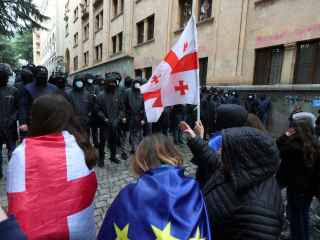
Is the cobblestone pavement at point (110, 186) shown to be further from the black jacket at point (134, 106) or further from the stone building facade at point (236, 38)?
the stone building facade at point (236, 38)

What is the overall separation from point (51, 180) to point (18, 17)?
Answer: 46.3ft

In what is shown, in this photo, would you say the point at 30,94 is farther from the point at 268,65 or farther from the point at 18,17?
the point at 18,17

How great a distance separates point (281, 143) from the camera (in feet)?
9.13

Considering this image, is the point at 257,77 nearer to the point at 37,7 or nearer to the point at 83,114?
the point at 83,114

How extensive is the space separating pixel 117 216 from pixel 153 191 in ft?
0.78

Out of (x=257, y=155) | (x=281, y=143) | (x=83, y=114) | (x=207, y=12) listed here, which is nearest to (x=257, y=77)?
(x=207, y=12)

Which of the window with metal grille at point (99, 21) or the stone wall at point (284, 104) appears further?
the window with metal grille at point (99, 21)

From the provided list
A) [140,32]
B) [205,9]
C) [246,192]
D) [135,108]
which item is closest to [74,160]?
[246,192]

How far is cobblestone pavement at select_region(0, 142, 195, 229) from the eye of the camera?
12.4 ft

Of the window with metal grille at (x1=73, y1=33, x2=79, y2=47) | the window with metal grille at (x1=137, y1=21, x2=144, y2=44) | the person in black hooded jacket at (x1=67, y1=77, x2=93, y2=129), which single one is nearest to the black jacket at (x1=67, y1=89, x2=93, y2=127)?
the person in black hooded jacket at (x1=67, y1=77, x2=93, y2=129)

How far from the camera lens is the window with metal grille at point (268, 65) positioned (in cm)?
1039

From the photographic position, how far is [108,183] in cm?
474

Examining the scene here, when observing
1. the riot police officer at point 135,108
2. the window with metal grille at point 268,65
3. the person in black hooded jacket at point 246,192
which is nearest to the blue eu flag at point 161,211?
the person in black hooded jacket at point 246,192

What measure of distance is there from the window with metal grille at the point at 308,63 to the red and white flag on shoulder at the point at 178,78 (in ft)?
25.8
